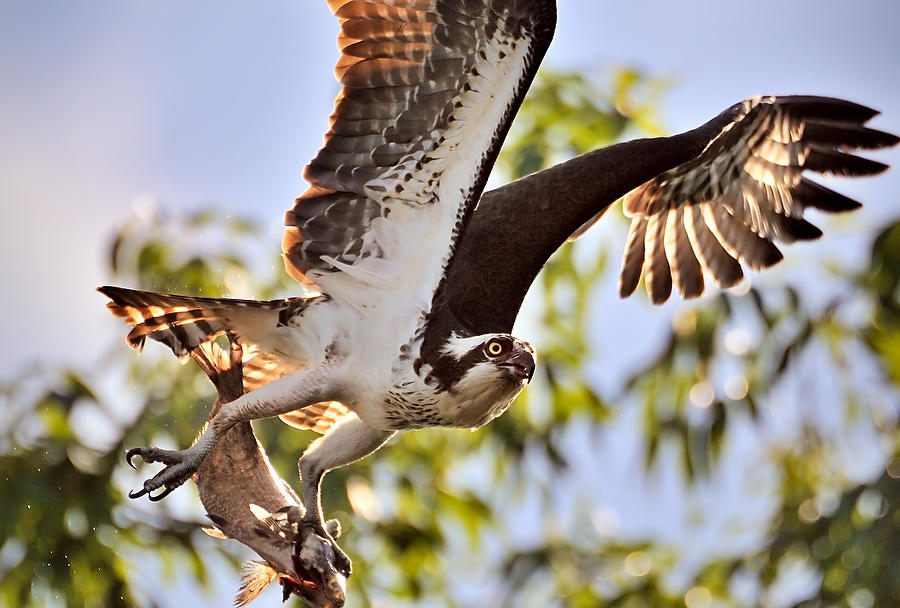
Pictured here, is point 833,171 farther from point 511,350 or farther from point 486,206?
point 511,350

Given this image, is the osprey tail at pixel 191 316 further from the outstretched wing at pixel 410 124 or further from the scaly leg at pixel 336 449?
the scaly leg at pixel 336 449

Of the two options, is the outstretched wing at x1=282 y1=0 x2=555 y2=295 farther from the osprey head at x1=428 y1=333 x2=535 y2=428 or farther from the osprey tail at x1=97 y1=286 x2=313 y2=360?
the osprey head at x1=428 y1=333 x2=535 y2=428

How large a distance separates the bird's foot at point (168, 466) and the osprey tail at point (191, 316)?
0.50 m

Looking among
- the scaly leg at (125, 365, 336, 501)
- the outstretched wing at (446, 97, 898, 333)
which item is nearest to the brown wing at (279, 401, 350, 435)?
the scaly leg at (125, 365, 336, 501)

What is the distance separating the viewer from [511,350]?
4.55m

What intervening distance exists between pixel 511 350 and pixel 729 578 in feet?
21.4

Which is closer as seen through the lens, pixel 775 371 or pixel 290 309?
pixel 290 309

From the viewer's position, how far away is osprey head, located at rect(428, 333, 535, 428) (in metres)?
4.54

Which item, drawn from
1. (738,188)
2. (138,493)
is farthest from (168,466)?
(738,188)

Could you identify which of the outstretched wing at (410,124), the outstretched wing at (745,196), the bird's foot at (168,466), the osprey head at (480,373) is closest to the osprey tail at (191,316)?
the outstretched wing at (410,124)

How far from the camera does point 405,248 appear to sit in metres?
4.99

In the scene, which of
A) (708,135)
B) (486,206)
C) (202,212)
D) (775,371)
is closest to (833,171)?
(708,135)

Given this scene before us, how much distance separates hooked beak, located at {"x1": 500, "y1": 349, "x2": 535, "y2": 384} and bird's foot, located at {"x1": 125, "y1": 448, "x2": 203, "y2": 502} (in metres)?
1.30

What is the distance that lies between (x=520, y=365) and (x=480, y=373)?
0.56 feet
